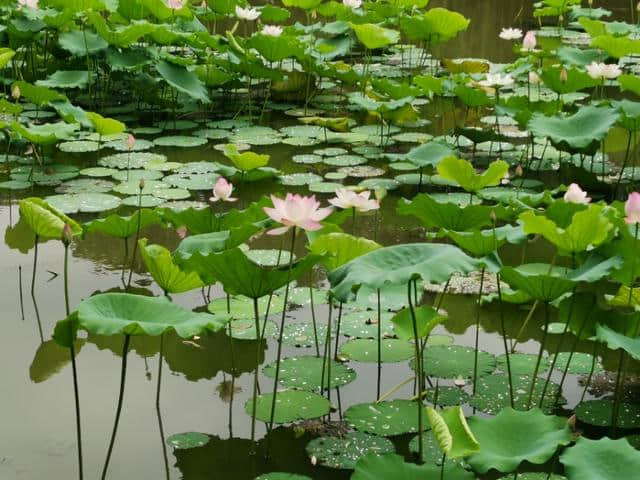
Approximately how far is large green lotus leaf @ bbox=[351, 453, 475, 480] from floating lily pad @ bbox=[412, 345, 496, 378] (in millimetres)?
657

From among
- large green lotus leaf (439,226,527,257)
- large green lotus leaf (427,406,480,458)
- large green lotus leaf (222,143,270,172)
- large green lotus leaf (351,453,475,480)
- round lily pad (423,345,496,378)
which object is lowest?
round lily pad (423,345,496,378)

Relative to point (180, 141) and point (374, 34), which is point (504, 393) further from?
point (374, 34)

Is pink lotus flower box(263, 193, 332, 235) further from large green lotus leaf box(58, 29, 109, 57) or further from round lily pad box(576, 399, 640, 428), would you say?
large green lotus leaf box(58, 29, 109, 57)

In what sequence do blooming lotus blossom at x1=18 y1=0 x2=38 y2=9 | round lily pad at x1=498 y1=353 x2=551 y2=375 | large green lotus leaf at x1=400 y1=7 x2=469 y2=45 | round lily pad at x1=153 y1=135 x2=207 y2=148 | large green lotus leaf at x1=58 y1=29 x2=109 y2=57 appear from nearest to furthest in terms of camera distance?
round lily pad at x1=498 y1=353 x2=551 y2=375 < round lily pad at x1=153 y1=135 x2=207 y2=148 < large green lotus leaf at x1=58 y1=29 x2=109 y2=57 < blooming lotus blossom at x1=18 y1=0 x2=38 y2=9 < large green lotus leaf at x1=400 y1=7 x2=469 y2=45

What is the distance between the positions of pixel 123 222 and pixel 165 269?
0.48 metres

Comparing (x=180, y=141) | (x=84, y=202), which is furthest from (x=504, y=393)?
(x=180, y=141)

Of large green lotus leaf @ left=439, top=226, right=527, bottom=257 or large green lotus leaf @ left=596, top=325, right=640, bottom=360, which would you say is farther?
large green lotus leaf @ left=439, top=226, right=527, bottom=257

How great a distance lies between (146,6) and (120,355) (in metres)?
3.01

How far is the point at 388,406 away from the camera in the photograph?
7.12ft

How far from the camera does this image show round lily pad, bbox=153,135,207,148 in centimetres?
434

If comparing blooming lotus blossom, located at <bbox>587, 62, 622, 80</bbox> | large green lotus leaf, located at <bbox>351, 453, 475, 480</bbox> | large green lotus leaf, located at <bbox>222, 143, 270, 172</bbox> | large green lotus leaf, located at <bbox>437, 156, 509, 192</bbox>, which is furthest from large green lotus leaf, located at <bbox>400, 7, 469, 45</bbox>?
large green lotus leaf, located at <bbox>351, 453, 475, 480</bbox>

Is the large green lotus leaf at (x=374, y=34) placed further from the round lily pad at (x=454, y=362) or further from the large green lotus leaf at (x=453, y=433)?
the large green lotus leaf at (x=453, y=433)

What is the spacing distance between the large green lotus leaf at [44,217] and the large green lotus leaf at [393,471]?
Result: 1106 millimetres

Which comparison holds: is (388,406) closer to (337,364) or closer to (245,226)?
(337,364)
